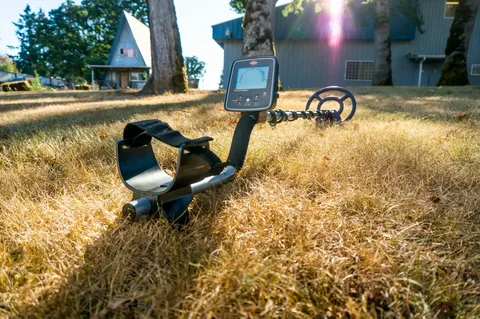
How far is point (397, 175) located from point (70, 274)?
124 centimetres

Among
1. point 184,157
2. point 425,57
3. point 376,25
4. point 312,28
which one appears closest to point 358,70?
point 425,57

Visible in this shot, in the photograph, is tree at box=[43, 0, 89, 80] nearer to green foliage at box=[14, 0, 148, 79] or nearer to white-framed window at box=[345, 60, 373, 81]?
green foliage at box=[14, 0, 148, 79]

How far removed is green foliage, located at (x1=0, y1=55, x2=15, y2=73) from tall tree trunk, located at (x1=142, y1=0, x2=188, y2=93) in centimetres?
4787

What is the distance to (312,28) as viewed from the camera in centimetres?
1711

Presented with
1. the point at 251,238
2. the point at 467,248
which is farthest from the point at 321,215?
the point at 467,248

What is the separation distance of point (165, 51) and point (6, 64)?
163ft

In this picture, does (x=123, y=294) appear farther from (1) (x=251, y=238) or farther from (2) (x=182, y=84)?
(2) (x=182, y=84)

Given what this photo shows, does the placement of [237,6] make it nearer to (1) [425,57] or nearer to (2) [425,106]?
(1) [425,57]

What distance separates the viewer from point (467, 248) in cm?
87

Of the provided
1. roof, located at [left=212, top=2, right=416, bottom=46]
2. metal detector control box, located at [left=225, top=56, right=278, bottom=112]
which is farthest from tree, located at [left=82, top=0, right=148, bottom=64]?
metal detector control box, located at [left=225, top=56, right=278, bottom=112]

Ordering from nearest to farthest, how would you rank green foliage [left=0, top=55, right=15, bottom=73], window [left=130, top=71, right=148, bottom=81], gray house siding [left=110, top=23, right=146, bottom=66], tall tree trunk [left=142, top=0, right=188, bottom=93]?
tall tree trunk [left=142, top=0, right=188, bottom=93], gray house siding [left=110, top=23, right=146, bottom=66], window [left=130, top=71, right=148, bottom=81], green foliage [left=0, top=55, right=15, bottom=73]

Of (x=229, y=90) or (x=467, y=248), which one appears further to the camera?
(x=229, y=90)

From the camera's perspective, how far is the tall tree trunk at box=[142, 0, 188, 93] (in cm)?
749

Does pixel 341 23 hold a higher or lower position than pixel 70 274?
higher
